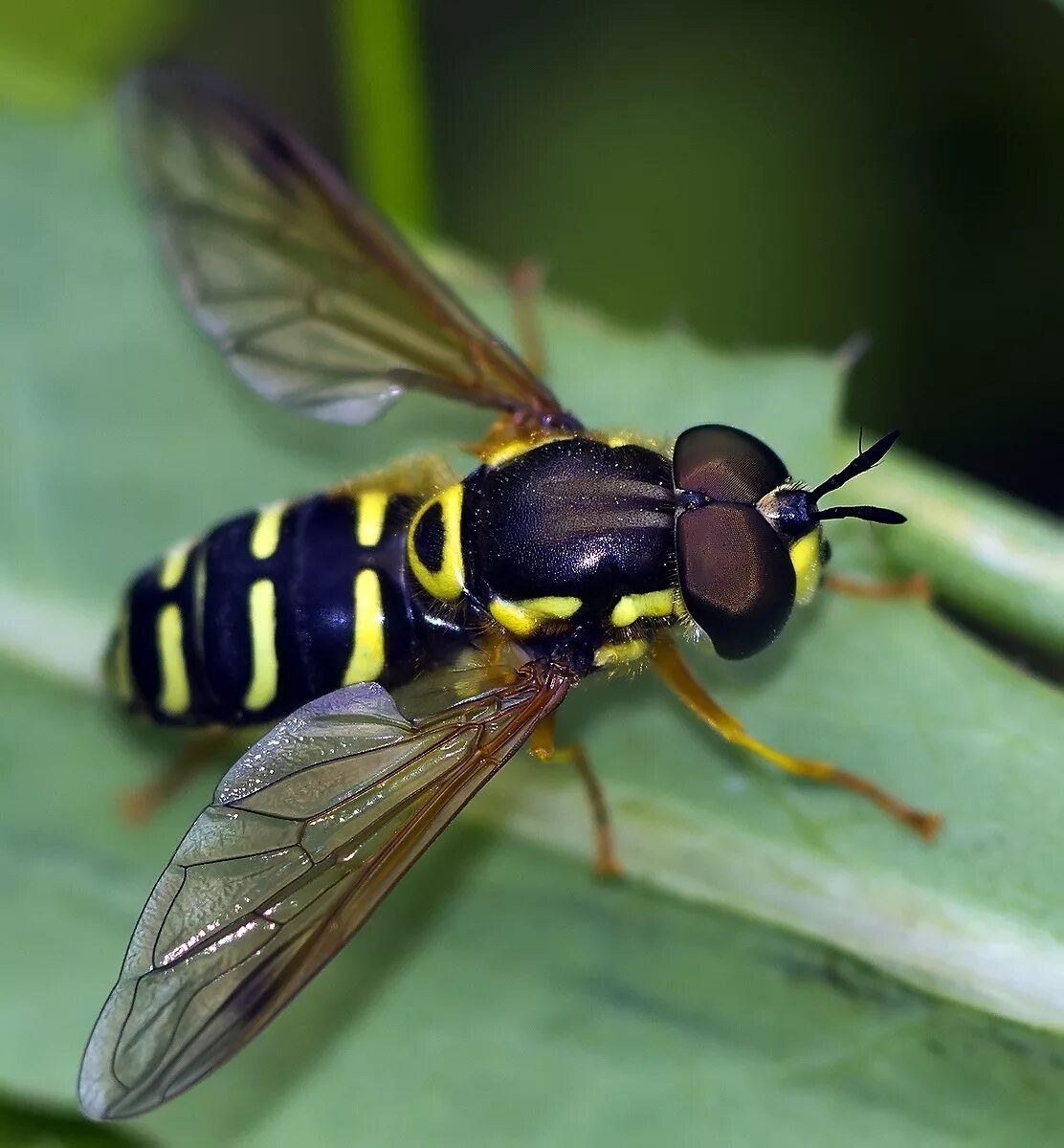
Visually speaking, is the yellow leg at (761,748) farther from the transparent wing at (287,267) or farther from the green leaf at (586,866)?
the transparent wing at (287,267)

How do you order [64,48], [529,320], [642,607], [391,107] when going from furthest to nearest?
[64,48] → [391,107] → [529,320] → [642,607]

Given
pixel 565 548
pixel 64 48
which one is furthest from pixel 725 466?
pixel 64 48

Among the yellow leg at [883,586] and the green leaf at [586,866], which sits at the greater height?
the yellow leg at [883,586]

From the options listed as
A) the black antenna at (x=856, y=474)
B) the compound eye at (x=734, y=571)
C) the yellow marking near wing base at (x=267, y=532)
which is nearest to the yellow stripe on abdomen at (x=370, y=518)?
the yellow marking near wing base at (x=267, y=532)

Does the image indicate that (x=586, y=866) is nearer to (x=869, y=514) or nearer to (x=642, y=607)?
(x=642, y=607)

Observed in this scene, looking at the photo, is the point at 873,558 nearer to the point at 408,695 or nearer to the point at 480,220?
the point at 408,695

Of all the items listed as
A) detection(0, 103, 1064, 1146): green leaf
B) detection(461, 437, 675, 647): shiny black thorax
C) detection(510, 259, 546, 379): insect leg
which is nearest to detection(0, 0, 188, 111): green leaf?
detection(0, 103, 1064, 1146): green leaf

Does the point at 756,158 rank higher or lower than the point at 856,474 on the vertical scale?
higher
